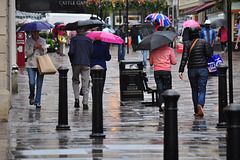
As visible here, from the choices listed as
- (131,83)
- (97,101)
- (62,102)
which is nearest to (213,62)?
(131,83)

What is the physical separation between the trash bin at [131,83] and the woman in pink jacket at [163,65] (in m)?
2.46

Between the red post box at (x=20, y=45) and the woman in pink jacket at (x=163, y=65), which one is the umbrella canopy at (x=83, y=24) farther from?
the red post box at (x=20, y=45)

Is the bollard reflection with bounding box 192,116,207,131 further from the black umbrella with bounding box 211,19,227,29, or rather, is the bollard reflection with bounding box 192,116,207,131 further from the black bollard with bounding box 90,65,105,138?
the black umbrella with bounding box 211,19,227,29

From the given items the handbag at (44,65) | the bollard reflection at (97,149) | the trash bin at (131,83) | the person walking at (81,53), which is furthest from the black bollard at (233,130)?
the trash bin at (131,83)

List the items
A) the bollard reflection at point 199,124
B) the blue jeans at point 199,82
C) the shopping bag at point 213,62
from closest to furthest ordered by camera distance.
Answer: the bollard reflection at point 199,124 → the blue jeans at point 199,82 → the shopping bag at point 213,62

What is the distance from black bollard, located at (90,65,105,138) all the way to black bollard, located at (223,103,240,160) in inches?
152

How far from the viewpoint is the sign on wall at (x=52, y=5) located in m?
68.1

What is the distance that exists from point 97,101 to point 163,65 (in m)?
3.31

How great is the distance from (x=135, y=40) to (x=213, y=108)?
16.5 metres

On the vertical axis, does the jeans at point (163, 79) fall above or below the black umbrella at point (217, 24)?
below

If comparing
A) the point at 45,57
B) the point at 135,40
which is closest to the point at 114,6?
the point at 135,40

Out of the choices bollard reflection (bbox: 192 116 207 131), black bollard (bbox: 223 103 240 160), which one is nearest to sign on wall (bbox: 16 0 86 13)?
bollard reflection (bbox: 192 116 207 131)

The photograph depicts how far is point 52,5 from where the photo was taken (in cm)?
6994

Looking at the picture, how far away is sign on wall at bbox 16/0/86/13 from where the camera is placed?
224 ft
